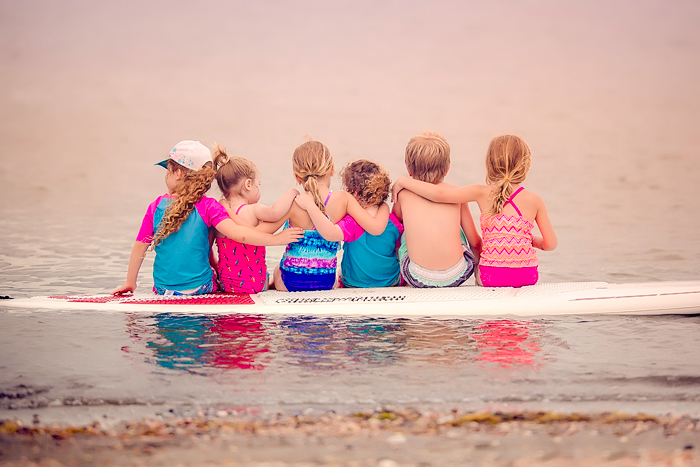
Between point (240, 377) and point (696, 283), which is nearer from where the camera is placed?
point (240, 377)

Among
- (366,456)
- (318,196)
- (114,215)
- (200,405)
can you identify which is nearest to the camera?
(366,456)

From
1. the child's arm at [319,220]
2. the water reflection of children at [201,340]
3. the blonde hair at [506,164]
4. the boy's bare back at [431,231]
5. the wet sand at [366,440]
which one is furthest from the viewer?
the boy's bare back at [431,231]

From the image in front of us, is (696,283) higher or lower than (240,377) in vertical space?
higher

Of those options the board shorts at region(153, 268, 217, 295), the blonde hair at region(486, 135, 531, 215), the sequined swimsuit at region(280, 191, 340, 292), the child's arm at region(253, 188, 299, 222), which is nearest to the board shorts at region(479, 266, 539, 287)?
the blonde hair at region(486, 135, 531, 215)

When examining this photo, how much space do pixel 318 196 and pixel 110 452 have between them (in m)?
2.19

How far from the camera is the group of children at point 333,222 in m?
4.05

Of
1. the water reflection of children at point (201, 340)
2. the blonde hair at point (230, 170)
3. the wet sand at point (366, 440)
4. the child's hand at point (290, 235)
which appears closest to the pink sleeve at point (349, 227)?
the child's hand at point (290, 235)

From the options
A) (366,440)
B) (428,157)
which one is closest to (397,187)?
(428,157)

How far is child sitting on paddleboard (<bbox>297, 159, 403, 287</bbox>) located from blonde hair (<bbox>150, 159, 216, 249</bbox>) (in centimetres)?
58

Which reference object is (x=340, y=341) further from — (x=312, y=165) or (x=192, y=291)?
(x=192, y=291)

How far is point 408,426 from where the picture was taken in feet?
7.58

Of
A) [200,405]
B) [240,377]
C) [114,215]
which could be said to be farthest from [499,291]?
[114,215]

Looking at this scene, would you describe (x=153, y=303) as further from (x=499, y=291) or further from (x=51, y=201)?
(x=51, y=201)

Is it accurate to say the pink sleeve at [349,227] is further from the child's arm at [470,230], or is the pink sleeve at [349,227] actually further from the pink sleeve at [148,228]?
the pink sleeve at [148,228]
